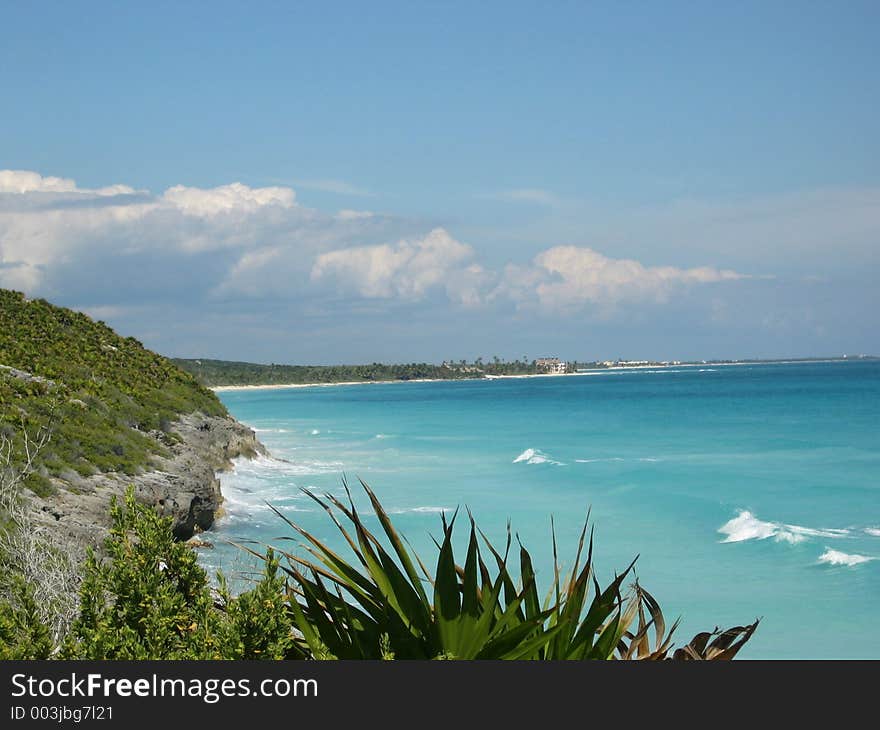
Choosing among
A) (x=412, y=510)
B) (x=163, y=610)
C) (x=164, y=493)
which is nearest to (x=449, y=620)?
(x=163, y=610)

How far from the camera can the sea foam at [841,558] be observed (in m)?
20.8

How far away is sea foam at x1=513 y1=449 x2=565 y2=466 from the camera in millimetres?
40881

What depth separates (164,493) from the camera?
19.4 metres

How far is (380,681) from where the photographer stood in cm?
255

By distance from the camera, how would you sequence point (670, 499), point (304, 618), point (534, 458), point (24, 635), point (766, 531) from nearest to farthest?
point (24, 635) → point (304, 618) → point (766, 531) → point (670, 499) → point (534, 458)

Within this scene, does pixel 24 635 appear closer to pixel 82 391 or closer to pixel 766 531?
pixel 82 391

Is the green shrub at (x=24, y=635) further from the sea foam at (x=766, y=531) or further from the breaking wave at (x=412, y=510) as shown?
the breaking wave at (x=412, y=510)

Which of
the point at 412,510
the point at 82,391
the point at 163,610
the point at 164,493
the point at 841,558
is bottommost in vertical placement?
the point at 841,558

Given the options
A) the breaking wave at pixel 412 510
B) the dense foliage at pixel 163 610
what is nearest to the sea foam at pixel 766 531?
the breaking wave at pixel 412 510

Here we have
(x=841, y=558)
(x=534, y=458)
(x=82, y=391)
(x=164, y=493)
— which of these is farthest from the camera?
(x=534, y=458)

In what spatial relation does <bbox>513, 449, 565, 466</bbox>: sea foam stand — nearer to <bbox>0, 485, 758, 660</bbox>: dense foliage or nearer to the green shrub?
<bbox>0, 485, 758, 660</bbox>: dense foliage

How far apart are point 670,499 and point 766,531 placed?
6051 millimetres

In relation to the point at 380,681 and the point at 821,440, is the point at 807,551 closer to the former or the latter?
the point at 380,681

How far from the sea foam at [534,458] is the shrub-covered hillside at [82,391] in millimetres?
14011
